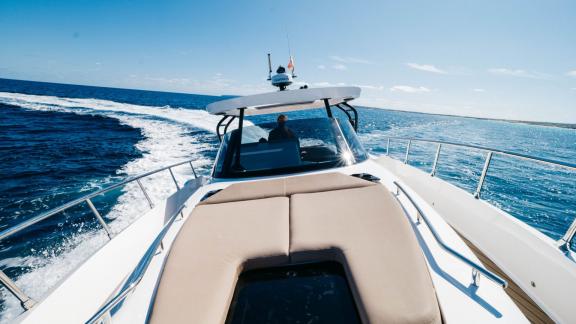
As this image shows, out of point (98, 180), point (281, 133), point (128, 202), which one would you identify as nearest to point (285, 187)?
point (281, 133)

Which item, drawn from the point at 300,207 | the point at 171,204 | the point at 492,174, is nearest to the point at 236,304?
the point at 300,207

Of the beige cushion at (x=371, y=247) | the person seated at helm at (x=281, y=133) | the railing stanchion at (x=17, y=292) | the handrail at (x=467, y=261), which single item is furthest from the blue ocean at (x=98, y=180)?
the beige cushion at (x=371, y=247)

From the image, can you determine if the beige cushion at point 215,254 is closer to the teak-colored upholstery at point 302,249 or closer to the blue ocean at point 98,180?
the teak-colored upholstery at point 302,249

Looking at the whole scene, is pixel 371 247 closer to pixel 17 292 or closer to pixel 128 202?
pixel 17 292

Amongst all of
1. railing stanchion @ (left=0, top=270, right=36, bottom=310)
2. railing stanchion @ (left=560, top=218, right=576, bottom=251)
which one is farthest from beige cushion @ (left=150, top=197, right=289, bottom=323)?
railing stanchion @ (left=560, top=218, right=576, bottom=251)

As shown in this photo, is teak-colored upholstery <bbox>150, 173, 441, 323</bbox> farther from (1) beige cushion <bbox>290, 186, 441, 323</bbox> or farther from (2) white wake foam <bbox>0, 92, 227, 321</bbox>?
(2) white wake foam <bbox>0, 92, 227, 321</bbox>

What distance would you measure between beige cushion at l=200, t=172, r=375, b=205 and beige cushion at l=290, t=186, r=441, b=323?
0.14 m

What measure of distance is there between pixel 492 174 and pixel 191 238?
14.0 m

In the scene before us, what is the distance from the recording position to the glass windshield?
2.64 meters

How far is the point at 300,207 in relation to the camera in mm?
1704

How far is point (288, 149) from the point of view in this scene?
2793 millimetres

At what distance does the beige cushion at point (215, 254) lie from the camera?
112cm

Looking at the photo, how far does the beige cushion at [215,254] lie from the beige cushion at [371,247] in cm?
14

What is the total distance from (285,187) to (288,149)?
2.67ft
